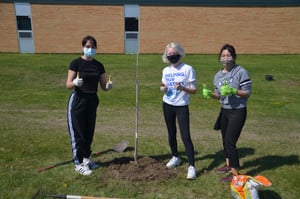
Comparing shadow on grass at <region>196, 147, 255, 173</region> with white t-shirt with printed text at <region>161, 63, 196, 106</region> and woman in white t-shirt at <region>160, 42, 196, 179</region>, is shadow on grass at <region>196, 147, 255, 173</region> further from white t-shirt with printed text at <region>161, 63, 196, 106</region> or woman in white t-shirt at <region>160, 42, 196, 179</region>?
white t-shirt with printed text at <region>161, 63, 196, 106</region>

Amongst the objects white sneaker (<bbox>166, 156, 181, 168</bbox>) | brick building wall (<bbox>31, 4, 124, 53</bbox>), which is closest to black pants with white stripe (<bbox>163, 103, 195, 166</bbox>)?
white sneaker (<bbox>166, 156, 181, 168</bbox>)

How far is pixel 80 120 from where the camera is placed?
525 centimetres

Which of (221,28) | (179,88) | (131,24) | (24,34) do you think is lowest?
(179,88)

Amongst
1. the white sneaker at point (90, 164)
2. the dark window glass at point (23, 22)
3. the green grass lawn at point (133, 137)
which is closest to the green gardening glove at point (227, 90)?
the green grass lawn at point (133, 137)

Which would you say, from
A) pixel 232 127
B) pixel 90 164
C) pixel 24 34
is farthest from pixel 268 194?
pixel 24 34

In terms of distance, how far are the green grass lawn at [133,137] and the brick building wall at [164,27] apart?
32.0ft

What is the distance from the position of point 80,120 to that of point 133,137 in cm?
251

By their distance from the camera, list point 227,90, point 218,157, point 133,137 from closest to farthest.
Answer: point 227,90 → point 218,157 → point 133,137

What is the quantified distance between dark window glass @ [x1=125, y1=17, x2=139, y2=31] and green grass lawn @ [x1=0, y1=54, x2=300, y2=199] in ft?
33.7

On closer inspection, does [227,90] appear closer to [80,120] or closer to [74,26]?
[80,120]

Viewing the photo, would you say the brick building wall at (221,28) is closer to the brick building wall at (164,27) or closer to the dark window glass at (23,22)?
the brick building wall at (164,27)

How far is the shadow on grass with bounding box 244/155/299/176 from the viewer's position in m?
5.84

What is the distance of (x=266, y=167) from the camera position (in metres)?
5.91

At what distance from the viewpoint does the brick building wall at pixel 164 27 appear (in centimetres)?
2379
